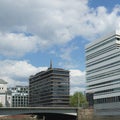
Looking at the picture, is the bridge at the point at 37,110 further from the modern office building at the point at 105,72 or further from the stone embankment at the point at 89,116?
the modern office building at the point at 105,72

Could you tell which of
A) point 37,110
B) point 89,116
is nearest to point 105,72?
point 89,116

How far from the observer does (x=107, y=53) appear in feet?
490

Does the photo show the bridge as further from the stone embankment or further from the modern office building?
the modern office building

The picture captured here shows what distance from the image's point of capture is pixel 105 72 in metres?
150

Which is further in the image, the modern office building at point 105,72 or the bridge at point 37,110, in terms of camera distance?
the modern office building at point 105,72

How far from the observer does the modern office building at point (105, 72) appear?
469 feet

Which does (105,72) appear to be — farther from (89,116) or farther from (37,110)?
(37,110)

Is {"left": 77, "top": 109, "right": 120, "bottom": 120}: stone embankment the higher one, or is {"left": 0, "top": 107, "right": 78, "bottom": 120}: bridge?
{"left": 0, "top": 107, "right": 78, "bottom": 120}: bridge

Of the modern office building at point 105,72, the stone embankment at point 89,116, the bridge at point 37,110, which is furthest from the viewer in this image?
the modern office building at point 105,72

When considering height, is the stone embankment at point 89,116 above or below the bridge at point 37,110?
below

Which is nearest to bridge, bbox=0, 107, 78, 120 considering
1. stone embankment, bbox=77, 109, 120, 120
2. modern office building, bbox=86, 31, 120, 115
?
stone embankment, bbox=77, 109, 120, 120

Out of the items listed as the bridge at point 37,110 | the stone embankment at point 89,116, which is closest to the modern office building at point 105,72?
the stone embankment at point 89,116

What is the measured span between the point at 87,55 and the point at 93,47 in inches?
292

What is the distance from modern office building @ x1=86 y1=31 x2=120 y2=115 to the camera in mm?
143000
